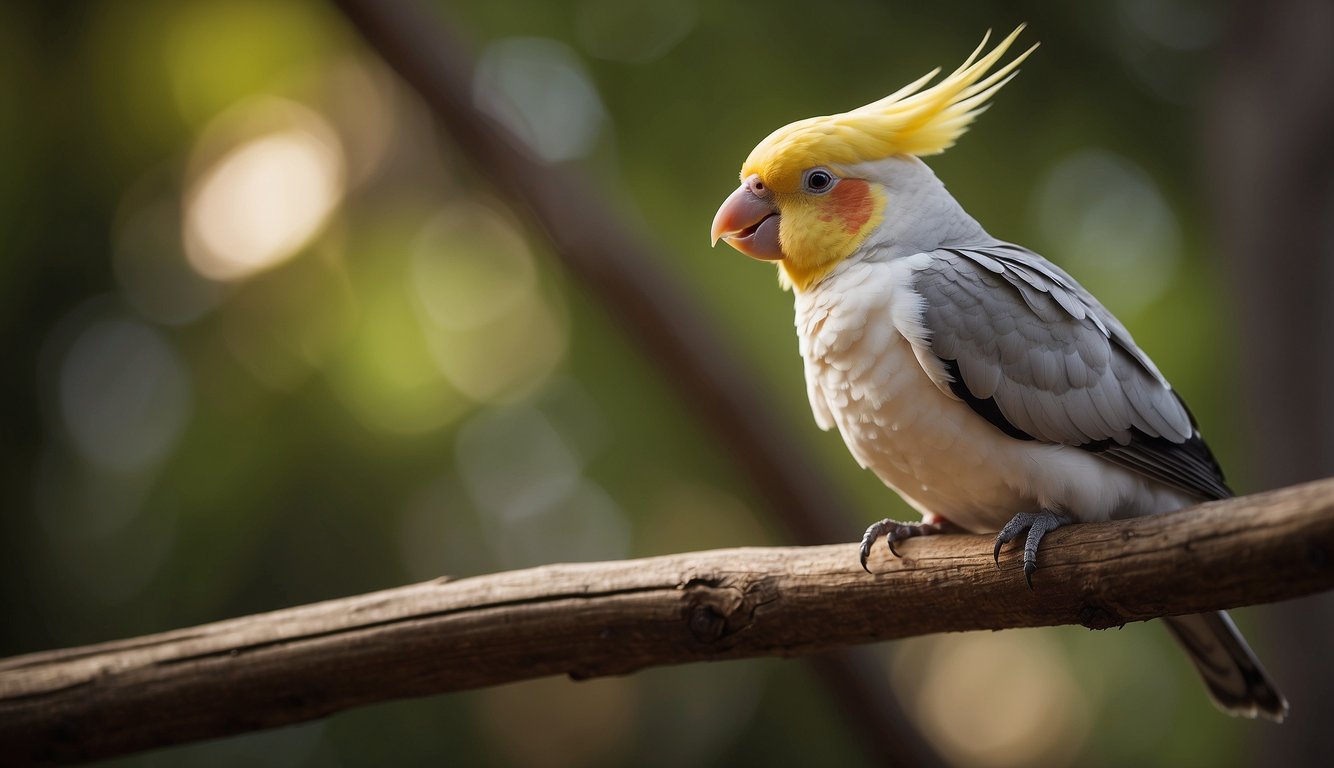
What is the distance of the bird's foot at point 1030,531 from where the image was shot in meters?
1.91

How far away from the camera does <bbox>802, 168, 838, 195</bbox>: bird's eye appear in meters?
2.38

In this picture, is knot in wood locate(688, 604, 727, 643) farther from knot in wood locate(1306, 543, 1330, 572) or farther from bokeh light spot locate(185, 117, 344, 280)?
bokeh light spot locate(185, 117, 344, 280)

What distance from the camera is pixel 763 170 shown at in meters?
2.41

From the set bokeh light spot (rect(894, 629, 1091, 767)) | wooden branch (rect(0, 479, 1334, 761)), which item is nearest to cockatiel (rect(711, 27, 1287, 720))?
wooden branch (rect(0, 479, 1334, 761))

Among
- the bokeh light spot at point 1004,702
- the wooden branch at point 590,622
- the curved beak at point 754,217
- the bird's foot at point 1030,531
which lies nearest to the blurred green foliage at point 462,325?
the bokeh light spot at point 1004,702

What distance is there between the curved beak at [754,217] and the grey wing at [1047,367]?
384 mm

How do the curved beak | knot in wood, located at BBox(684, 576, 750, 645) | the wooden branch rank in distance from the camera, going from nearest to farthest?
1. the wooden branch
2. knot in wood, located at BBox(684, 576, 750, 645)
3. the curved beak

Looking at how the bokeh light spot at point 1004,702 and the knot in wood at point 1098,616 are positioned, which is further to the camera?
the bokeh light spot at point 1004,702

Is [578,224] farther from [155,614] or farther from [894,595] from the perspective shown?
[155,614]

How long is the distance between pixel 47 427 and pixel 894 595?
461 cm

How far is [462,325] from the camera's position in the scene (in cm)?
510

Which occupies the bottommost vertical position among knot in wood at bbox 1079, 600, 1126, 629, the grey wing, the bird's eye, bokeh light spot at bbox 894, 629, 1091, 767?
bokeh light spot at bbox 894, 629, 1091, 767

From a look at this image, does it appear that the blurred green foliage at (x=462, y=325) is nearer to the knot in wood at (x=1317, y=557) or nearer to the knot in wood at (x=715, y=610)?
the knot in wood at (x=715, y=610)

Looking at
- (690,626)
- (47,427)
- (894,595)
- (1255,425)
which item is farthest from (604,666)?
(47,427)
